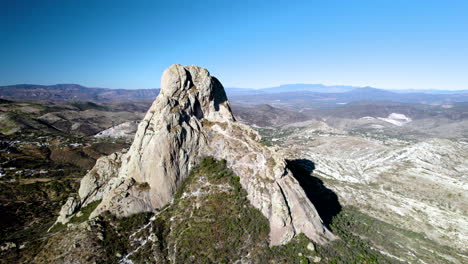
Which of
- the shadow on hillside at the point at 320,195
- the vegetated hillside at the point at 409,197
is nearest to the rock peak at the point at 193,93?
the shadow on hillside at the point at 320,195

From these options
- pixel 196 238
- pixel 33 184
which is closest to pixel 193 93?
pixel 196 238

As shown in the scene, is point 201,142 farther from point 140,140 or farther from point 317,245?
point 317,245

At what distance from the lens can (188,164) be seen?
5888 centimetres

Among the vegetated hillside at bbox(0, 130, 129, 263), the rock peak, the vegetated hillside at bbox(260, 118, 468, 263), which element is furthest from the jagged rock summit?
the vegetated hillside at bbox(260, 118, 468, 263)

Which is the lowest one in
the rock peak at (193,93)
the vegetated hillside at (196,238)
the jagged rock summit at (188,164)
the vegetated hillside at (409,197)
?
the vegetated hillside at (409,197)

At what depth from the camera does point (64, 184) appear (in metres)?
93.2

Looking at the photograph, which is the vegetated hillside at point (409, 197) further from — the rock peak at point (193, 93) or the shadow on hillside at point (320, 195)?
the rock peak at point (193, 93)

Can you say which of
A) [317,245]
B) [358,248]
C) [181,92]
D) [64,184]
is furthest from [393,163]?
[64,184]

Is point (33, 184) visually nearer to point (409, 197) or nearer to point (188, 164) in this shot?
point (188, 164)

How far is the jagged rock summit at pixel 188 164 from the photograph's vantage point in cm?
5012

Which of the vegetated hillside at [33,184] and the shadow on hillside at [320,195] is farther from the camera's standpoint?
the shadow on hillside at [320,195]

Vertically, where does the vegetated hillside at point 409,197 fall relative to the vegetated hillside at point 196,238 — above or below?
below

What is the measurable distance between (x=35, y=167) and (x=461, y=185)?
205 meters

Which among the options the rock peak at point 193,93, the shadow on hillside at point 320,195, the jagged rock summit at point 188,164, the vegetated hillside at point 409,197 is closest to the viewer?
the jagged rock summit at point 188,164
